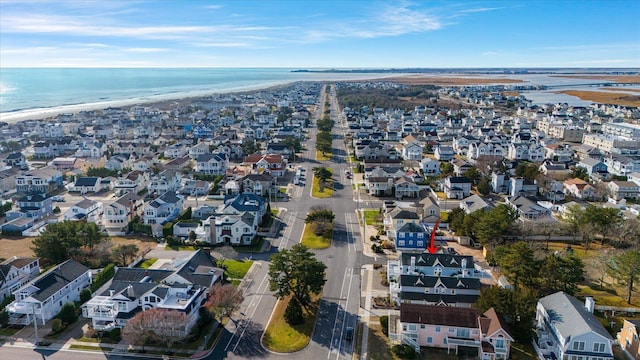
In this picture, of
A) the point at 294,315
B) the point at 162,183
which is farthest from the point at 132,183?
the point at 294,315

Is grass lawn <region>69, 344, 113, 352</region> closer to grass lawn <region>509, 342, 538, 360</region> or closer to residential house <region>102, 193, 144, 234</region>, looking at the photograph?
residential house <region>102, 193, 144, 234</region>

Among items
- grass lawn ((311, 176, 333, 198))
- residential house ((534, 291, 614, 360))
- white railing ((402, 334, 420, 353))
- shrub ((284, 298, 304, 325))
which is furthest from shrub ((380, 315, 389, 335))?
grass lawn ((311, 176, 333, 198))

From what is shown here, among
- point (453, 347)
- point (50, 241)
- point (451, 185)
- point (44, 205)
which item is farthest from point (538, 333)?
point (44, 205)

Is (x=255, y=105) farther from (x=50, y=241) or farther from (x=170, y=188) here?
(x=50, y=241)

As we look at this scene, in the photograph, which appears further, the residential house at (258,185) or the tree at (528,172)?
the tree at (528,172)

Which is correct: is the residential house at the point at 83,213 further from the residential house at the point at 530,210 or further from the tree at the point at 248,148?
the residential house at the point at 530,210

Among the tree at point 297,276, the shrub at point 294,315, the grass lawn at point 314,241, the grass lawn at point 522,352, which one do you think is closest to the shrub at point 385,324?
the tree at point 297,276
